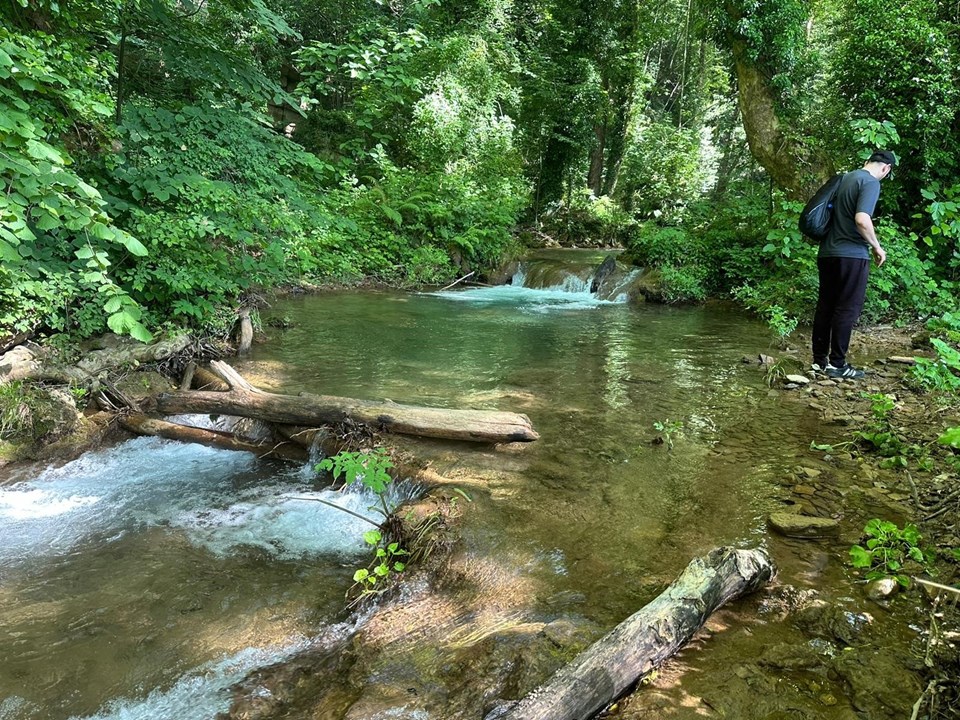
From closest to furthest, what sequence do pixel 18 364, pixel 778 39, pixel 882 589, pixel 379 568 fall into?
pixel 882 589, pixel 379 568, pixel 18 364, pixel 778 39

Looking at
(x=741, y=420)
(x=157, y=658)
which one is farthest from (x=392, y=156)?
(x=157, y=658)

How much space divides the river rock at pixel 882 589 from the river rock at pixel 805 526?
22.1 inches

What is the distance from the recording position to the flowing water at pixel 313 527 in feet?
9.43

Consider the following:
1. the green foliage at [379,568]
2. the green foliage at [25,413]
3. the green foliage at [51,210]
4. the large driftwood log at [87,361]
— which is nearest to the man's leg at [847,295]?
the green foliage at [379,568]

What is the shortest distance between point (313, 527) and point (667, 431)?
305 cm

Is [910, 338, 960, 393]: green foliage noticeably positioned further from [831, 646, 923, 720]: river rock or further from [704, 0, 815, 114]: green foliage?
[704, 0, 815, 114]: green foliage

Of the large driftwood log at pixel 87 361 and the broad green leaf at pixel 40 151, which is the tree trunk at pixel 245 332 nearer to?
the large driftwood log at pixel 87 361

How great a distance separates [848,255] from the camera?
19.1 feet

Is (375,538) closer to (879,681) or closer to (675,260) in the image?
(879,681)

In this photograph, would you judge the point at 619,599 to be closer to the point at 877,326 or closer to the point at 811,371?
the point at 811,371

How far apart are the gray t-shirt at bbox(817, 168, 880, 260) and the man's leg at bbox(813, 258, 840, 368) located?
0.49ft

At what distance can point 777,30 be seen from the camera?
11.0m

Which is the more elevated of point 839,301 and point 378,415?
point 839,301

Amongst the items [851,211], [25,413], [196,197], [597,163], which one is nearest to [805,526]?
[851,211]
